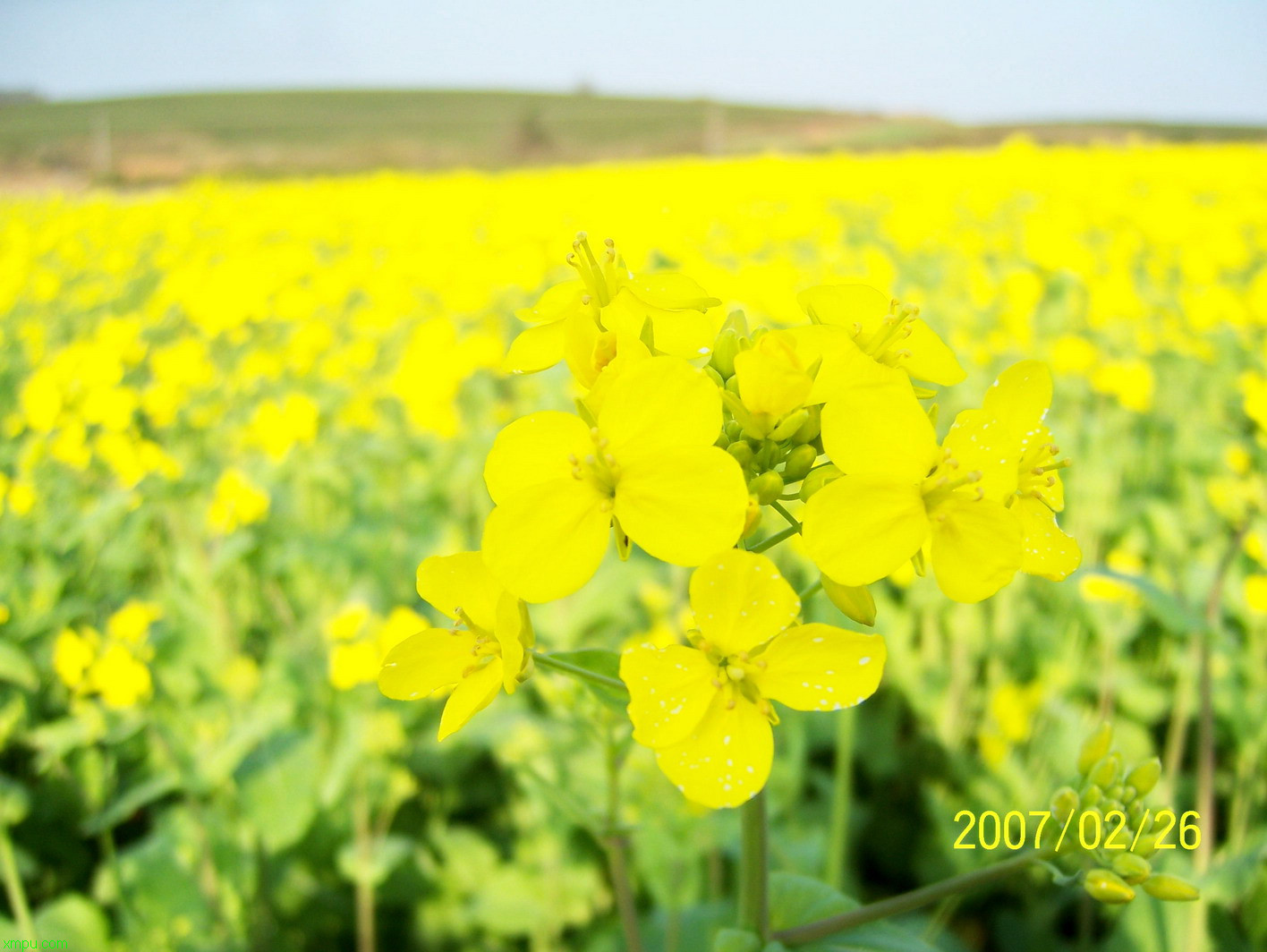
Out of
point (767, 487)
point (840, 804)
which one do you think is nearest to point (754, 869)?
point (767, 487)

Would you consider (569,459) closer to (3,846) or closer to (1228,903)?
(3,846)

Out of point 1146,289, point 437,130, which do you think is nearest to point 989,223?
point 1146,289

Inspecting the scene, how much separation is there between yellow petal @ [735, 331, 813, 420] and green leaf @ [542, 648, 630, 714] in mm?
371

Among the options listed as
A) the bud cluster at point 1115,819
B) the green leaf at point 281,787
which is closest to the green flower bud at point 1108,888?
the bud cluster at point 1115,819

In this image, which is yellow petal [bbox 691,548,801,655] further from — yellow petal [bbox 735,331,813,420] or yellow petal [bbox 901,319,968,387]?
yellow petal [bbox 901,319,968,387]

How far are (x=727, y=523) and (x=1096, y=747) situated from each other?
815 millimetres

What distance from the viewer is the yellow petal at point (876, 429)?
866mm

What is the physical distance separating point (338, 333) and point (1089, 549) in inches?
219

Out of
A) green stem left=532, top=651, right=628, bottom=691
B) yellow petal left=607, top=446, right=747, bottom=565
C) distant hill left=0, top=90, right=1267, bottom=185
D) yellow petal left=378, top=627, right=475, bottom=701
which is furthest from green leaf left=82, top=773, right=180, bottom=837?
distant hill left=0, top=90, right=1267, bottom=185

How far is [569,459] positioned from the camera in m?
0.89

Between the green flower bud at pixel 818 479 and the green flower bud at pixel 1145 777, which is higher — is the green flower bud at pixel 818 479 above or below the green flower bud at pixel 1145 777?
above

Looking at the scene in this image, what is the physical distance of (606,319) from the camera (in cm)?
105

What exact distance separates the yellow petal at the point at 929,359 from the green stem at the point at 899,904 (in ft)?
2.05

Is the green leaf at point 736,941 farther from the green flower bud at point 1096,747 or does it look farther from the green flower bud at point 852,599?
the green flower bud at point 1096,747
